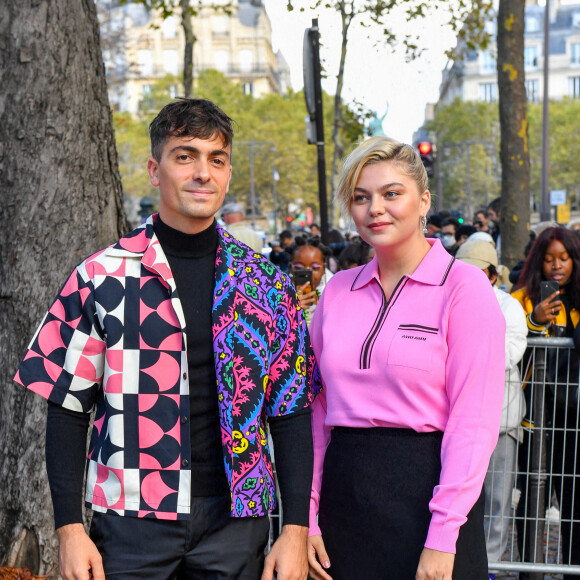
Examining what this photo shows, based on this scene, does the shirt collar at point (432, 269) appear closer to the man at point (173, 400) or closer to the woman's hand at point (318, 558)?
the man at point (173, 400)

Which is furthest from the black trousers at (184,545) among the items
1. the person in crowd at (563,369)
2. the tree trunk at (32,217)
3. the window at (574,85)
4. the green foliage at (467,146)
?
the window at (574,85)

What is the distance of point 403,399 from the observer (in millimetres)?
2840

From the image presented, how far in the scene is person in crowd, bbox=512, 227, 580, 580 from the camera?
480 cm

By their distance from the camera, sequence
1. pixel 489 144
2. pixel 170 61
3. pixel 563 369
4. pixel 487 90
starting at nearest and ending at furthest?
1. pixel 563 369
2. pixel 489 144
3. pixel 170 61
4. pixel 487 90

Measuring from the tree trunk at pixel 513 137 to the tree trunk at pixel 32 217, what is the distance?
27.0 ft

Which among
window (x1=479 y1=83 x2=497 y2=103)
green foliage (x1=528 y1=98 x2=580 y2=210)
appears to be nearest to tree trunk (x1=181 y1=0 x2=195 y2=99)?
green foliage (x1=528 y1=98 x2=580 y2=210)

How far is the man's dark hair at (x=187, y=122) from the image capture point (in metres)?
2.91

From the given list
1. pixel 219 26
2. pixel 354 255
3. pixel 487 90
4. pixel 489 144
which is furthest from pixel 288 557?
pixel 487 90

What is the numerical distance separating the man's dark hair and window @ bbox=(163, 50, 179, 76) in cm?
10806

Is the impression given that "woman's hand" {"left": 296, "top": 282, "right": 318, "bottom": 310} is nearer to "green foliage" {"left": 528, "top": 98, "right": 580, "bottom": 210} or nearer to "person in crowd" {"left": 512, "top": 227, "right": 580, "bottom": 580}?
"person in crowd" {"left": 512, "top": 227, "right": 580, "bottom": 580}

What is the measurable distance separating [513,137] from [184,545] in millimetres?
10133

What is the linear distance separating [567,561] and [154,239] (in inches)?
126

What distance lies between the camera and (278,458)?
2.98 metres

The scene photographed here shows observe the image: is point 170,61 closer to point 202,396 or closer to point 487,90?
point 487,90
